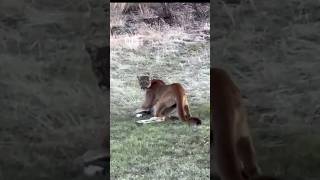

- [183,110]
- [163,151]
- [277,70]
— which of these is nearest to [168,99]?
[183,110]

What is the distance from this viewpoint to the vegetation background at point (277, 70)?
276cm

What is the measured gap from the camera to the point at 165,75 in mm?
2828

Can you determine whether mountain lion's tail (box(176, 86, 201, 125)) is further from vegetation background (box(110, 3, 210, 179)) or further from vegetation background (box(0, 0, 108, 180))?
vegetation background (box(0, 0, 108, 180))

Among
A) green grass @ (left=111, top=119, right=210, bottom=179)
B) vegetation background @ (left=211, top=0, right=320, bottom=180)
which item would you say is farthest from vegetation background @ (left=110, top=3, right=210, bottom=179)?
vegetation background @ (left=211, top=0, right=320, bottom=180)

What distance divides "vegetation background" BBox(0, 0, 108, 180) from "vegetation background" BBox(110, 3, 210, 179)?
0.15 metres

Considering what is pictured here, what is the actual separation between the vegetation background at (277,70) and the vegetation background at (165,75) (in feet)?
0.36

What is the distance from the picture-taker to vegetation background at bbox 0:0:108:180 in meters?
2.67

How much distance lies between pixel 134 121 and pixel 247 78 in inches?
21.9

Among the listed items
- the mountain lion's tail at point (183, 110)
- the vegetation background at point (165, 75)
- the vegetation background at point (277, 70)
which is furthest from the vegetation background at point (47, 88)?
the vegetation background at point (277, 70)

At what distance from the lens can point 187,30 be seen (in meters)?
2.82

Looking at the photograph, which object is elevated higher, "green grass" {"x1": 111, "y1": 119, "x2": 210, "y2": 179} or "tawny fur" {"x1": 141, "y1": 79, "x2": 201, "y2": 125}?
"tawny fur" {"x1": 141, "y1": 79, "x2": 201, "y2": 125}

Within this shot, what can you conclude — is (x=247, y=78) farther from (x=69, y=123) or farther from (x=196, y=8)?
(x=69, y=123)

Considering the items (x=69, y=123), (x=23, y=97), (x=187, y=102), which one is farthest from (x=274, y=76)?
(x=23, y=97)

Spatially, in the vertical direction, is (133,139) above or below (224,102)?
below
